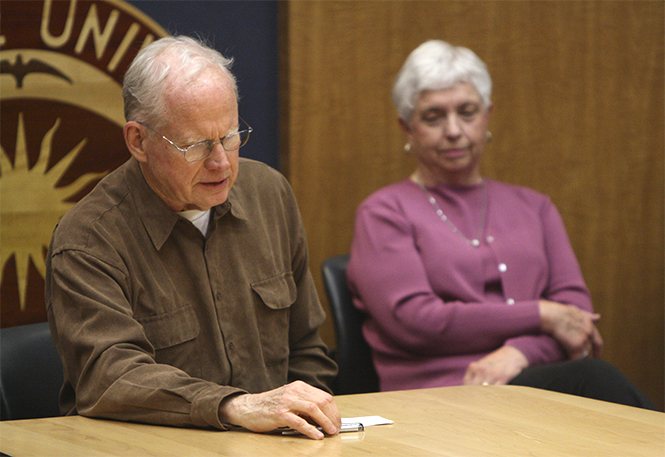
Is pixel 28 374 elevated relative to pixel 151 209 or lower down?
lower down

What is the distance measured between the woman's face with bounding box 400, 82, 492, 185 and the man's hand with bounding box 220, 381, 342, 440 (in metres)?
1.44

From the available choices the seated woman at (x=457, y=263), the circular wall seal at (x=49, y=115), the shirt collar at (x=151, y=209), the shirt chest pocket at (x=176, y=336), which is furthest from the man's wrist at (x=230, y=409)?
the circular wall seal at (x=49, y=115)

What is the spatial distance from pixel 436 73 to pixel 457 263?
645mm

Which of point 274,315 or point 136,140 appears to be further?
point 274,315

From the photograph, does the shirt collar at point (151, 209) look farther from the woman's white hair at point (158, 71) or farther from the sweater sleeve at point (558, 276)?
the sweater sleeve at point (558, 276)

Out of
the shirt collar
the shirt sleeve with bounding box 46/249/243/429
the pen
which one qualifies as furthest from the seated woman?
Result: the shirt sleeve with bounding box 46/249/243/429

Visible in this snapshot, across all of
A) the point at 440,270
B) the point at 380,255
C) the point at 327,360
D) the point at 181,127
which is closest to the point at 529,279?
the point at 440,270

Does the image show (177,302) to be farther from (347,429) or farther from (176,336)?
(347,429)

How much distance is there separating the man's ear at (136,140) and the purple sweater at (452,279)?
98 cm

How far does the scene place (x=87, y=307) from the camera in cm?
157

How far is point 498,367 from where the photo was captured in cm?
236

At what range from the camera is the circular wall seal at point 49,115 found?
2582mm

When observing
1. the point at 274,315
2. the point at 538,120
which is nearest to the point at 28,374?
the point at 274,315

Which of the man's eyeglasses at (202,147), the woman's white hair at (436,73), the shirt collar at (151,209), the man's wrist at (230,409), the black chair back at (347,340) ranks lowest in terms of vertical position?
the black chair back at (347,340)
